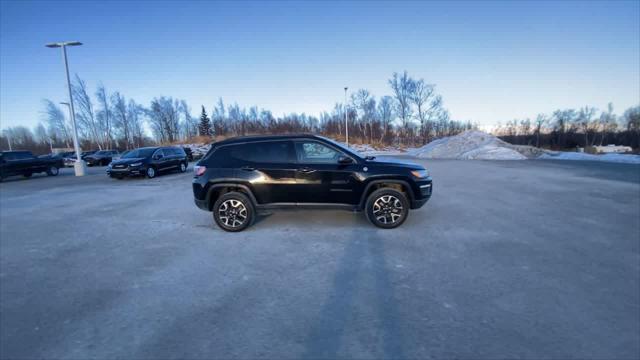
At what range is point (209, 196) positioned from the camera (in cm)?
568

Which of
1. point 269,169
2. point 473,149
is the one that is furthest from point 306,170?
point 473,149

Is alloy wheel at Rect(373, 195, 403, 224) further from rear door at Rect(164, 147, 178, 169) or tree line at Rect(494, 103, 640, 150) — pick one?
tree line at Rect(494, 103, 640, 150)

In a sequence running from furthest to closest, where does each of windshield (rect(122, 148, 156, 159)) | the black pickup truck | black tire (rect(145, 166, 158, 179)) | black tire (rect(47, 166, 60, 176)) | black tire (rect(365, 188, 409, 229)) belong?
black tire (rect(47, 166, 60, 176)) < the black pickup truck < windshield (rect(122, 148, 156, 159)) < black tire (rect(145, 166, 158, 179)) < black tire (rect(365, 188, 409, 229))

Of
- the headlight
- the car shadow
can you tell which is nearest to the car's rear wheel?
the car shadow

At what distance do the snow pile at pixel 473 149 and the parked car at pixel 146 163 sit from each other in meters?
23.3

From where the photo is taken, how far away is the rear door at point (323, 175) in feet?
17.9

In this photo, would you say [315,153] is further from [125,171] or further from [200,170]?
[125,171]

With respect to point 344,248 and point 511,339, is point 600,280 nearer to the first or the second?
point 511,339

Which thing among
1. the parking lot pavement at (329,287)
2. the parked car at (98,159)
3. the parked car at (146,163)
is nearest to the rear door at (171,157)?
the parked car at (146,163)

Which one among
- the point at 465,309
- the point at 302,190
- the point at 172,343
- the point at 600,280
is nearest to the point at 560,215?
the point at 600,280

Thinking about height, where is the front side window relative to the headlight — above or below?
above

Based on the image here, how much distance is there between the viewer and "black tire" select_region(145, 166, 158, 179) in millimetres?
15105

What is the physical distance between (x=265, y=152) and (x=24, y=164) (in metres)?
21.9

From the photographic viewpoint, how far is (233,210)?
559 centimetres
